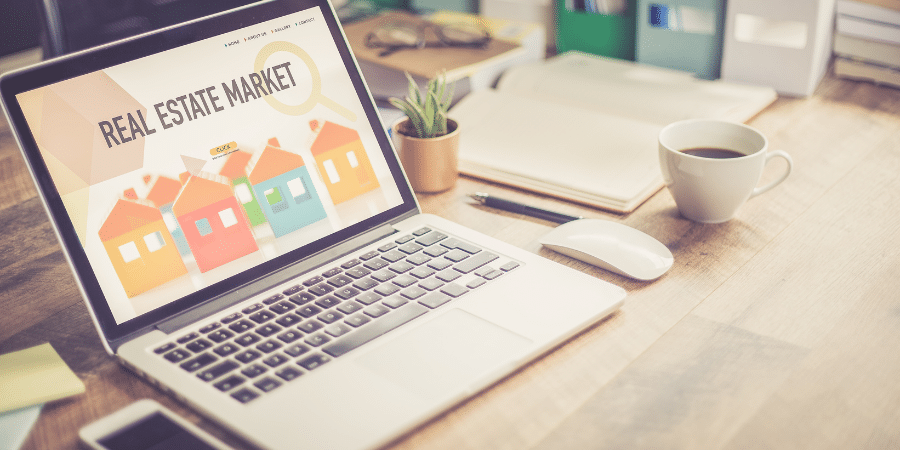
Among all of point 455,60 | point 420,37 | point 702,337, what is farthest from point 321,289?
point 420,37

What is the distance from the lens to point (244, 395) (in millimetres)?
580

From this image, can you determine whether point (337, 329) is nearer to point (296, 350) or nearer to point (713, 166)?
point (296, 350)

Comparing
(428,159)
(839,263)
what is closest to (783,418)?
(839,263)

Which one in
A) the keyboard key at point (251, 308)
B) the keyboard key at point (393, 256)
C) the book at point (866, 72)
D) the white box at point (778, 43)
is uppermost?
the keyboard key at point (251, 308)

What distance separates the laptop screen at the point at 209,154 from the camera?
26.4 inches

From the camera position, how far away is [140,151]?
2.33ft

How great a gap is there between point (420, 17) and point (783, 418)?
1.16m

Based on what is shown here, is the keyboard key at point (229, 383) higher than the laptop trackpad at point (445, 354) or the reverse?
higher

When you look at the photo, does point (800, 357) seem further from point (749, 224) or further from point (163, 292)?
point (163, 292)

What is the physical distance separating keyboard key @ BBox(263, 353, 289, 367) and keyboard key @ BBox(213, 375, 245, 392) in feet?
0.09

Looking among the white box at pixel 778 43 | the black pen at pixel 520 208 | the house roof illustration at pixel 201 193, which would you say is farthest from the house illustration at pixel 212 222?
the white box at pixel 778 43

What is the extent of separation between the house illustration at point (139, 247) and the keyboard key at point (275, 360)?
16 centimetres

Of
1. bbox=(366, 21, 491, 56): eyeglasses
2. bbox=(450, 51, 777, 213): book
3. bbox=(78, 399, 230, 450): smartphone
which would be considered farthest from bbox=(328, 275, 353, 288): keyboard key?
bbox=(366, 21, 491, 56): eyeglasses

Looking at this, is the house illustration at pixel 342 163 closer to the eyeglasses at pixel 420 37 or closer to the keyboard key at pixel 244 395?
the keyboard key at pixel 244 395
